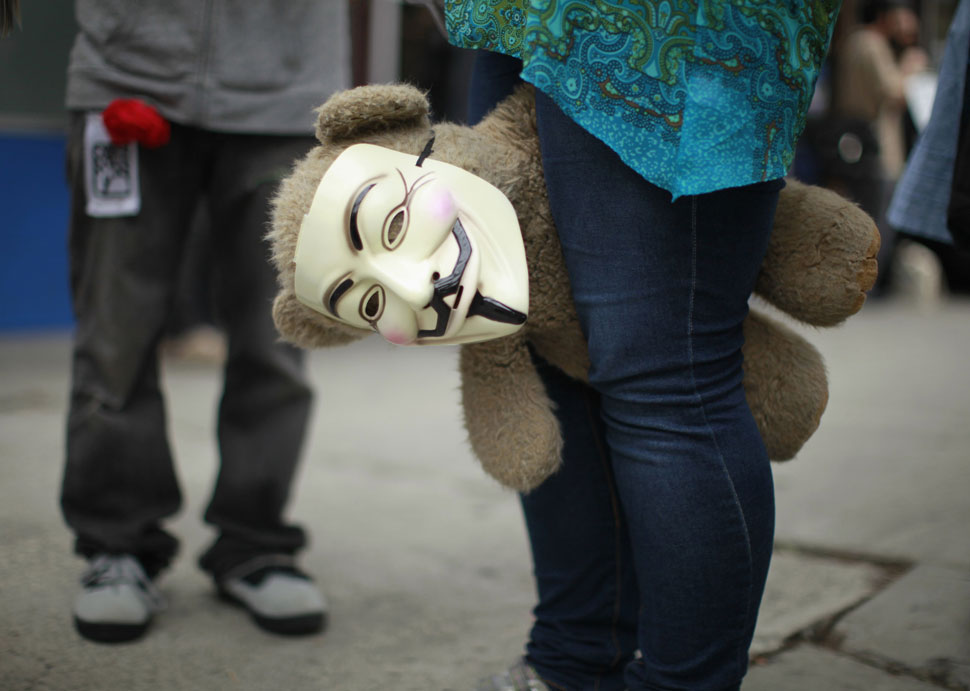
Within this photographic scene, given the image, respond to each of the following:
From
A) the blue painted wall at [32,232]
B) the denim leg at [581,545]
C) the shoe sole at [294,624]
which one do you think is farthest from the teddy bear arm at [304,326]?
the blue painted wall at [32,232]

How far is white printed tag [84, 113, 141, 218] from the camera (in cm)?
174

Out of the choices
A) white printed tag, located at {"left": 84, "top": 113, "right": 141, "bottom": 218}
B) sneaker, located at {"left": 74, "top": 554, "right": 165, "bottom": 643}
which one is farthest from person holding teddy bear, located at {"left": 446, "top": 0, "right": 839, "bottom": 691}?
sneaker, located at {"left": 74, "top": 554, "right": 165, "bottom": 643}

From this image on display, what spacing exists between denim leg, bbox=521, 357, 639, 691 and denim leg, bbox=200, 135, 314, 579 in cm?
71

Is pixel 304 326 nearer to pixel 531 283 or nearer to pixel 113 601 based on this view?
pixel 531 283

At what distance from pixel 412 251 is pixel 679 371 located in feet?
1.18

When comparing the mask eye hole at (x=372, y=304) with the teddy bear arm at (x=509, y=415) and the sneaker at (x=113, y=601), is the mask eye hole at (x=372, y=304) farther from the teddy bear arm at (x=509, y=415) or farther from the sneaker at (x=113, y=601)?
the sneaker at (x=113, y=601)

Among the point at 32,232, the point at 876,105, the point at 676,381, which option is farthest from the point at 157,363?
the point at 876,105

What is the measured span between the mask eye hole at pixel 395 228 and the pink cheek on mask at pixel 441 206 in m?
0.03

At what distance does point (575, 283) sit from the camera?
1.18m

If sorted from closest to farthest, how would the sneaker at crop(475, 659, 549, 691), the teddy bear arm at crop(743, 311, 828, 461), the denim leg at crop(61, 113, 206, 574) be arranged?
1. the teddy bear arm at crop(743, 311, 828, 461)
2. the sneaker at crop(475, 659, 549, 691)
3. the denim leg at crop(61, 113, 206, 574)

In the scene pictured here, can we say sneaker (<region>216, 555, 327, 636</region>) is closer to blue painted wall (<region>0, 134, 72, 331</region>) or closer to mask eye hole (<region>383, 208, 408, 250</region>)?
mask eye hole (<region>383, 208, 408, 250</region>)

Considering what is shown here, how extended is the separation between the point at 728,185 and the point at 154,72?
1.20 m

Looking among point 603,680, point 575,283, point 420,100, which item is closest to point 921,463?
point 603,680

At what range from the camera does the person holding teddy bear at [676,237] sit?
1055mm
